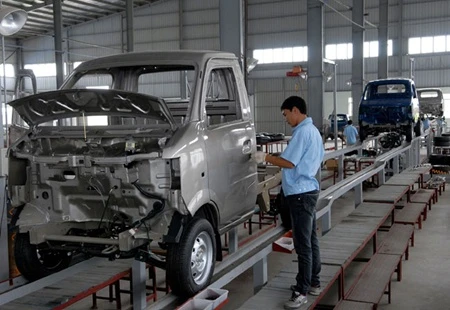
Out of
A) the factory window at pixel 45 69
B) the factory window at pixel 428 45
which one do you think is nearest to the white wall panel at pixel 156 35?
the factory window at pixel 45 69

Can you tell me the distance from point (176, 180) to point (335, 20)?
1230 inches

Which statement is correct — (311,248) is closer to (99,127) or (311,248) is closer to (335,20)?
(99,127)

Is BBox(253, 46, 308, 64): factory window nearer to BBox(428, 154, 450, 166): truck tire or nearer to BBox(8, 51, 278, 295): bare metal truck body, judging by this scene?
BBox(428, 154, 450, 166): truck tire

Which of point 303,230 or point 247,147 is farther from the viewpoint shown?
point 247,147

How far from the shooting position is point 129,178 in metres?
3.89

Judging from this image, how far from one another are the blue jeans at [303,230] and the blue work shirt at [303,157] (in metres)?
0.07

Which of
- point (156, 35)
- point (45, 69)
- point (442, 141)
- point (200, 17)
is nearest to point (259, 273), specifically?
point (442, 141)

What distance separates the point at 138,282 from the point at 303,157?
1.81m

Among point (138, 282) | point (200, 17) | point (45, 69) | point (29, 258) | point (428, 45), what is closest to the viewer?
point (29, 258)

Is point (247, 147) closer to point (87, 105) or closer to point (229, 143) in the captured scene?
point (229, 143)

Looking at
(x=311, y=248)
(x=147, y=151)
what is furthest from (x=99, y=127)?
(x=311, y=248)

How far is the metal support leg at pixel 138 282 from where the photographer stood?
448 centimetres

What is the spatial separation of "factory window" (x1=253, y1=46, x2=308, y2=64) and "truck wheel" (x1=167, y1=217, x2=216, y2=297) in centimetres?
3007

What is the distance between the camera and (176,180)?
3797 mm
